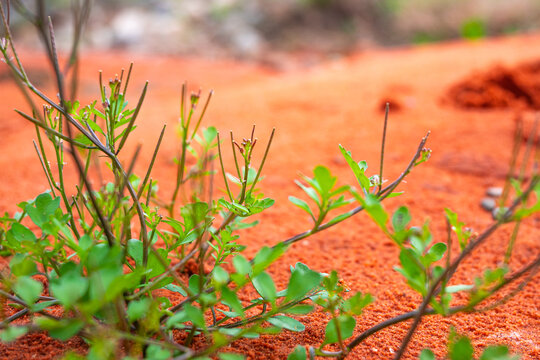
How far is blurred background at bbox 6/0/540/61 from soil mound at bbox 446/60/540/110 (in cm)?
540

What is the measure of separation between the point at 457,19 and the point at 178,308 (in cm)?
978

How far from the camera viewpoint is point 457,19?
9211 millimetres

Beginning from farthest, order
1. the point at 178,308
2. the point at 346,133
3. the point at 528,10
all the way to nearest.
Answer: the point at 528,10, the point at 346,133, the point at 178,308

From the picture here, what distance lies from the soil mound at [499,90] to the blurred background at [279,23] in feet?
17.7

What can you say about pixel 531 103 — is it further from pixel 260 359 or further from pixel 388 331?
pixel 260 359

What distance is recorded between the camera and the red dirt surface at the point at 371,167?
3.73ft

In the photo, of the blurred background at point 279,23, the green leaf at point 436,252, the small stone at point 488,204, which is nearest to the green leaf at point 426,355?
the green leaf at point 436,252

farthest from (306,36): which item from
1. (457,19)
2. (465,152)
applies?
(465,152)

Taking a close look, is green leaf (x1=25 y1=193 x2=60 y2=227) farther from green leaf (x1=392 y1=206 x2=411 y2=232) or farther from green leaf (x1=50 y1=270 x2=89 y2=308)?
green leaf (x1=392 y1=206 x2=411 y2=232)

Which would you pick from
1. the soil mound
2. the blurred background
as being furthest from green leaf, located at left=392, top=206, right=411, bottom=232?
the blurred background

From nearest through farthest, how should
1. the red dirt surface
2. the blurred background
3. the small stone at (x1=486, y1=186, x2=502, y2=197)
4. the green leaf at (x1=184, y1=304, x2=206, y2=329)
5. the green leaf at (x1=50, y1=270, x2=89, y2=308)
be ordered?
the green leaf at (x1=50, y1=270, x2=89, y2=308), the green leaf at (x1=184, y1=304, x2=206, y2=329), the red dirt surface, the small stone at (x1=486, y1=186, x2=502, y2=197), the blurred background

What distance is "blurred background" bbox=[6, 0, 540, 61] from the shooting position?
351 inches

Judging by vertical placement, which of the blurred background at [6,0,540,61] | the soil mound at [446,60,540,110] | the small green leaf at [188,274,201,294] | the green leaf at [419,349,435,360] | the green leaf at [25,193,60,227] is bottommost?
the green leaf at [419,349,435,360]

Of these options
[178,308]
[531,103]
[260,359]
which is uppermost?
[531,103]
